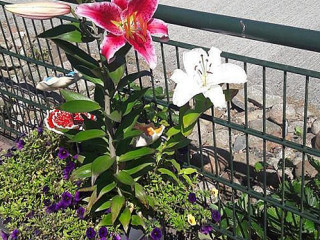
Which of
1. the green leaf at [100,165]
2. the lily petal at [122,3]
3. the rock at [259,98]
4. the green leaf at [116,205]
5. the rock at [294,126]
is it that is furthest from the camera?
the rock at [259,98]

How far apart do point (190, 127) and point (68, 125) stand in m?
0.60

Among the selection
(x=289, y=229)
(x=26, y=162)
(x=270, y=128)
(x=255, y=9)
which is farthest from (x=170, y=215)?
(x=255, y=9)

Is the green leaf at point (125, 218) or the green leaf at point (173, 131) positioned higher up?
the green leaf at point (173, 131)

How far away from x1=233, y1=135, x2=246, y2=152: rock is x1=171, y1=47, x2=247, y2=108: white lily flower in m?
1.42

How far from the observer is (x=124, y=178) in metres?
2.62

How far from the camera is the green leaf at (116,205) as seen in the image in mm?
2622

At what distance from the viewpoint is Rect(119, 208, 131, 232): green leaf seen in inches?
105

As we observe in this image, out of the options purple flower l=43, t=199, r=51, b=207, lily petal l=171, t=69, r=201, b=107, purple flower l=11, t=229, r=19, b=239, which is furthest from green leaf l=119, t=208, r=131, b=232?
lily petal l=171, t=69, r=201, b=107

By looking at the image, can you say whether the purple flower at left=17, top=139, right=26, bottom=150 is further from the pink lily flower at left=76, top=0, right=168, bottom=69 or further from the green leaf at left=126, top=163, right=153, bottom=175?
the pink lily flower at left=76, top=0, right=168, bottom=69

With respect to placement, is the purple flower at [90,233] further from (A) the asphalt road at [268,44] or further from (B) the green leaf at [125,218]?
(A) the asphalt road at [268,44]

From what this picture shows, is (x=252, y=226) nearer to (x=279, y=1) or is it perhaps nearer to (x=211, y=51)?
(x=211, y=51)

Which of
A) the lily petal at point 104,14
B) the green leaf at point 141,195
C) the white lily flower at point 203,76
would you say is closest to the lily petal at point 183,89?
the white lily flower at point 203,76

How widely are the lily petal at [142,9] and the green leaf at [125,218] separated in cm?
94

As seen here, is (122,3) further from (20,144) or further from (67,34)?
(20,144)
